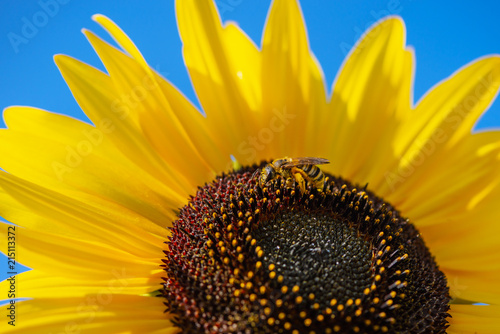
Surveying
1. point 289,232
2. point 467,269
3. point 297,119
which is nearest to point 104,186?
point 289,232

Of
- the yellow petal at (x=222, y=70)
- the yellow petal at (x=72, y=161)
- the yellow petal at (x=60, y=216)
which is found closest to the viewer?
the yellow petal at (x=60, y=216)

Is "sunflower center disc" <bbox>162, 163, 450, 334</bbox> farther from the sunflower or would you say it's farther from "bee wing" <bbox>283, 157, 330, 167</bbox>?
"bee wing" <bbox>283, 157, 330, 167</bbox>

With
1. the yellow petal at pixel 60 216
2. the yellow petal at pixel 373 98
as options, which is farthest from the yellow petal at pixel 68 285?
the yellow petal at pixel 373 98

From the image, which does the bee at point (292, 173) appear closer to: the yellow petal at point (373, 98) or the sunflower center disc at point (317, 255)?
the sunflower center disc at point (317, 255)

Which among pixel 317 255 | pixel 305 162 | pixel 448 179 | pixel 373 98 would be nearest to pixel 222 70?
pixel 305 162

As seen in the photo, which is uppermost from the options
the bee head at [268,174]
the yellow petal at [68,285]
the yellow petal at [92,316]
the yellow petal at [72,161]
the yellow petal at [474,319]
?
the yellow petal at [72,161]

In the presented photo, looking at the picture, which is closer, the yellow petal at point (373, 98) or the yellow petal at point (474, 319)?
the yellow petal at point (474, 319)

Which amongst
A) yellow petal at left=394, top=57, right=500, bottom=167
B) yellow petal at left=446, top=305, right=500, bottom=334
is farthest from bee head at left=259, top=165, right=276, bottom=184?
yellow petal at left=446, top=305, right=500, bottom=334

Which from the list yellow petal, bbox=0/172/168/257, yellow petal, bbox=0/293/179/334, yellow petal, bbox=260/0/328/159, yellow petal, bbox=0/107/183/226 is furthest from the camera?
yellow petal, bbox=260/0/328/159

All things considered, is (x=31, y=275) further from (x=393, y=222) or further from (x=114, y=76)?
(x=393, y=222)
